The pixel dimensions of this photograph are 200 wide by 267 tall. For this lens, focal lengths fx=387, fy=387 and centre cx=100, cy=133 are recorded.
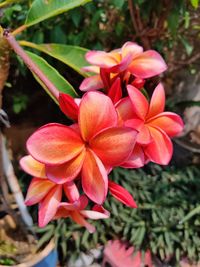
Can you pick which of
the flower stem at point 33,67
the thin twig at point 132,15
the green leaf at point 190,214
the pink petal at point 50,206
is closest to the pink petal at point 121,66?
the flower stem at point 33,67

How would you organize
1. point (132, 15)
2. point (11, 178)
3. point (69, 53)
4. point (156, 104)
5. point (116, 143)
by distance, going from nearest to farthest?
point (116, 143) < point (156, 104) < point (69, 53) < point (11, 178) < point (132, 15)

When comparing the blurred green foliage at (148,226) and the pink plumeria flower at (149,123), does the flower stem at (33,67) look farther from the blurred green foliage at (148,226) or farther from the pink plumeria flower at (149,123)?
the blurred green foliage at (148,226)

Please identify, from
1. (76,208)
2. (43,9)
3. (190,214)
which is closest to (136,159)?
(76,208)

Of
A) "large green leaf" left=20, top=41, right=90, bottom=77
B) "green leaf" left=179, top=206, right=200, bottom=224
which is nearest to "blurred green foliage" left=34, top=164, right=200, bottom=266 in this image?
"green leaf" left=179, top=206, right=200, bottom=224

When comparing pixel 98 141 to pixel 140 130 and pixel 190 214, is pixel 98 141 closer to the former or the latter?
pixel 140 130

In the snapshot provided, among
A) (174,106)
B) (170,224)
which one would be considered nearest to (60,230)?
(170,224)

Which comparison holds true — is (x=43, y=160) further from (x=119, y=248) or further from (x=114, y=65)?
(x=119, y=248)
